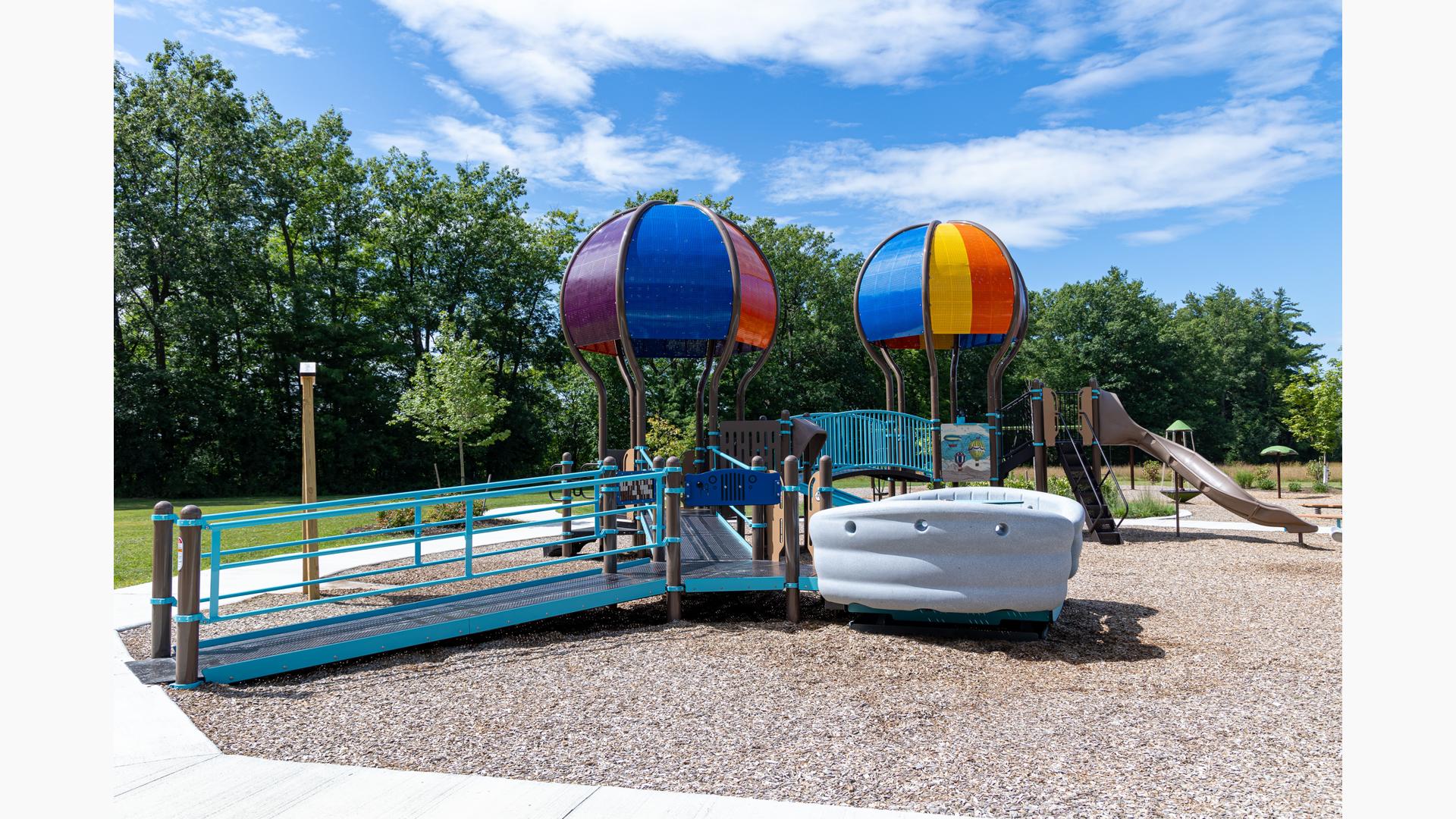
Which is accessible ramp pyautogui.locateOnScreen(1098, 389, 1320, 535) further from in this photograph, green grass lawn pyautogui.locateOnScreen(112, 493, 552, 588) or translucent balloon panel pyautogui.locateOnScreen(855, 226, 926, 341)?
green grass lawn pyautogui.locateOnScreen(112, 493, 552, 588)

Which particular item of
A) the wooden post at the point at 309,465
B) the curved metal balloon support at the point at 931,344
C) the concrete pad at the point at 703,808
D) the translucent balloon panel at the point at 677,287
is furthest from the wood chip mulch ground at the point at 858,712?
the curved metal balloon support at the point at 931,344

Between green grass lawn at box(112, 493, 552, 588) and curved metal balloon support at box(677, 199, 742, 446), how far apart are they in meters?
6.37

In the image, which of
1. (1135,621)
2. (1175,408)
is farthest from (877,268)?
(1175,408)

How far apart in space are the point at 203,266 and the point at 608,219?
25.0 meters

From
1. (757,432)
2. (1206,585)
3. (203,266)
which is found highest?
(203,266)

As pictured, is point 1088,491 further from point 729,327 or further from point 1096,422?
point 729,327

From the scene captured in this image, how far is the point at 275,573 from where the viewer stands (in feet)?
36.6

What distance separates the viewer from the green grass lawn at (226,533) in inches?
481

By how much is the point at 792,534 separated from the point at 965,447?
9865mm

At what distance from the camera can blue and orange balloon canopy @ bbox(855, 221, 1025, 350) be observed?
16.9 meters

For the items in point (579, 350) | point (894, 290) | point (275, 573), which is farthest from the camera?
point (894, 290)

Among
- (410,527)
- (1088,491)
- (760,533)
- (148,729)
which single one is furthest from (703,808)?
(1088,491)

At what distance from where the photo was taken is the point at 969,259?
17.0m

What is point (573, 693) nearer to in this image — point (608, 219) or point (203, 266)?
point (608, 219)
